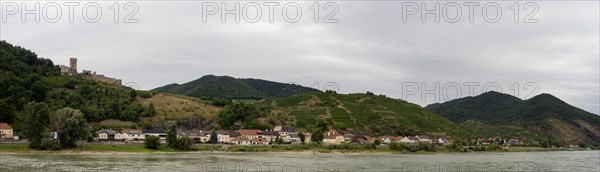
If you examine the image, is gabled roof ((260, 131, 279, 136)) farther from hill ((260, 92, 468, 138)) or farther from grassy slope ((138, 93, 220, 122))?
grassy slope ((138, 93, 220, 122))

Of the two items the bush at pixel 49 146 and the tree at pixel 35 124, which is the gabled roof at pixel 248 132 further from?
the tree at pixel 35 124

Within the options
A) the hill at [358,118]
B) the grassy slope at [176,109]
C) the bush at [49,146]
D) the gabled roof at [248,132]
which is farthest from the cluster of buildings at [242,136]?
the bush at [49,146]

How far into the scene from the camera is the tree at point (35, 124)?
75750 mm

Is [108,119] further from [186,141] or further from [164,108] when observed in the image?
→ [186,141]

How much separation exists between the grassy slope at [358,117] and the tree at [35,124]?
276 feet

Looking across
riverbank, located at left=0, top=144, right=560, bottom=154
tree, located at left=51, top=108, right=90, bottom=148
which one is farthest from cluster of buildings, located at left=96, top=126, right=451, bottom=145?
tree, located at left=51, top=108, right=90, bottom=148

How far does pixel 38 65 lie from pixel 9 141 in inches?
3069

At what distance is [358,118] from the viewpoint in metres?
170

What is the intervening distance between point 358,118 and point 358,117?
5.01ft

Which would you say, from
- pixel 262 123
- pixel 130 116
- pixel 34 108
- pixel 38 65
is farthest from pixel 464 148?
pixel 38 65

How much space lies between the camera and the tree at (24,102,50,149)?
75.8 metres

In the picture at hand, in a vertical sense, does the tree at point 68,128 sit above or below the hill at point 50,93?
below

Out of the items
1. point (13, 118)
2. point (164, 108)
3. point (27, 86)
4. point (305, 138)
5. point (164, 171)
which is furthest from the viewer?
→ point (164, 108)

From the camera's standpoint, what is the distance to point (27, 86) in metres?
124
